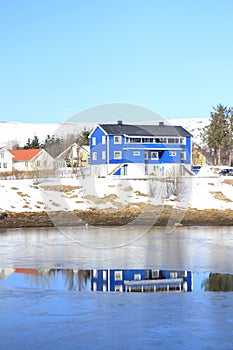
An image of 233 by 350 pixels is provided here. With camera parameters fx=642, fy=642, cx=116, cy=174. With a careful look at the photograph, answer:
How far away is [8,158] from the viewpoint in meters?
76.2

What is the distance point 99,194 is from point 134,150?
13.3m

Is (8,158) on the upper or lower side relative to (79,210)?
upper

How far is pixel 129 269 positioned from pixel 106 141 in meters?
38.6

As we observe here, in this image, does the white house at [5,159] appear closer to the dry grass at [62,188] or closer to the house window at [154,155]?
the house window at [154,155]

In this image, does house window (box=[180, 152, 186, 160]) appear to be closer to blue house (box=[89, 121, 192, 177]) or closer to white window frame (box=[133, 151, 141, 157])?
blue house (box=[89, 121, 192, 177])

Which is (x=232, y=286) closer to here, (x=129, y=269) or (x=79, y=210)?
(x=129, y=269)

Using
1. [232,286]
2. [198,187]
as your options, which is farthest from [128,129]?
[232,286]

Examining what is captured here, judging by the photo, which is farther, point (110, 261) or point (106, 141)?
point (106, 141)

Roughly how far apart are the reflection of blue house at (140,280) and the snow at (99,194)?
2205 cm

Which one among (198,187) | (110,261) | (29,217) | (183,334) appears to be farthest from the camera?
(198,187)

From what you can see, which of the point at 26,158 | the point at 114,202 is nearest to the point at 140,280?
the point at 114,202

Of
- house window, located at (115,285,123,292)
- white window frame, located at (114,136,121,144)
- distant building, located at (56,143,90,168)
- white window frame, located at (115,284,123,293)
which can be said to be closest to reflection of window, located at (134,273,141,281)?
white window frame, located at (115,284,123,293)

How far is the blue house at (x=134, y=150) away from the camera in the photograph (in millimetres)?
53656

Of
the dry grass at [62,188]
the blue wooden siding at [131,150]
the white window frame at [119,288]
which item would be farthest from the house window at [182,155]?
the white window frame at [119,288]
